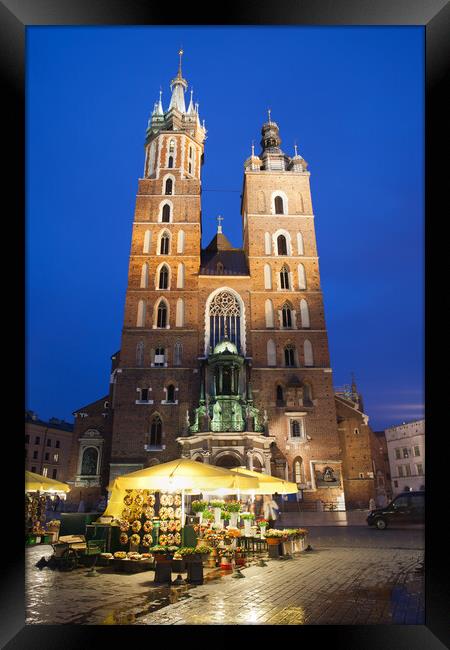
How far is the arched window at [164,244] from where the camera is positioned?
32.1 metres

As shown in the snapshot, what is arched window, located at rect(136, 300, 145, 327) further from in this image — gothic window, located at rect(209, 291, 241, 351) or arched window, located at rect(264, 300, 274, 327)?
arched window, located at rect(264, 300, 274, 327)

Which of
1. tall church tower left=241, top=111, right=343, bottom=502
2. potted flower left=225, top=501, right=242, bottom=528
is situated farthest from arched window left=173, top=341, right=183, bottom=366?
potted flower left=225, top=501, right=242, bottom=528

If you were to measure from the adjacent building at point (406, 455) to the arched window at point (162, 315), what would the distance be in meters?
Answer: 27.9

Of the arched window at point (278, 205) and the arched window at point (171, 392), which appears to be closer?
the arched window at point (171, 392)

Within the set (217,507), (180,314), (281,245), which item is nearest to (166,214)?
(180,314)

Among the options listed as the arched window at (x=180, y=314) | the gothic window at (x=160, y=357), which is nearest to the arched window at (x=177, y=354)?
the gothic window at (x=160, y=357)

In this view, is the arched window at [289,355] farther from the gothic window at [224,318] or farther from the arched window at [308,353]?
the gothic window at [224,318]

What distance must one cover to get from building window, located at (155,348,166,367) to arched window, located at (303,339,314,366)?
879cm

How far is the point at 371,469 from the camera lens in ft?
91.8

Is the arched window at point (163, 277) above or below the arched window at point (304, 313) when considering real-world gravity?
above

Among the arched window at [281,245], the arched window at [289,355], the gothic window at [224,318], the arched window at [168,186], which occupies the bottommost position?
the arched window at [289,355]

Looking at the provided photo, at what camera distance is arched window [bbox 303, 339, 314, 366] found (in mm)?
29234

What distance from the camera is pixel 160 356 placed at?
2928 cm

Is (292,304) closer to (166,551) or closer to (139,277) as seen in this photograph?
(139,277)
